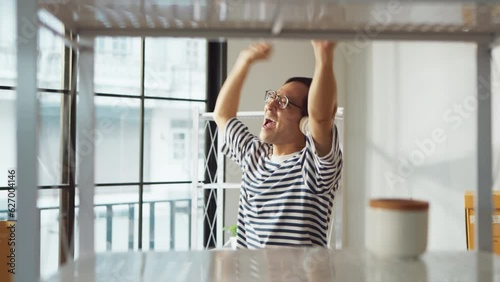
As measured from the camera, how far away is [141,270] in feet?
1.72

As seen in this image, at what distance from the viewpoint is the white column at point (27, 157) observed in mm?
418

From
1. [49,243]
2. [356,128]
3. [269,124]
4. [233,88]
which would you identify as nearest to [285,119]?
[269,124]

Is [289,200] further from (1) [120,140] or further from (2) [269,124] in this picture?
(1) [120,140]

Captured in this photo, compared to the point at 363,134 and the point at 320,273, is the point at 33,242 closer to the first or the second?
the point at 320,273

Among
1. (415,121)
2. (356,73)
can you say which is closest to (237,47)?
(356,73)

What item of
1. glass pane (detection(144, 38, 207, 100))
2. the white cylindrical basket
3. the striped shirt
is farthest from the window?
the white cylindrical basket

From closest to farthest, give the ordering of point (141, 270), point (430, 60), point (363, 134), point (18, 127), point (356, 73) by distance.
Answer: point (18, 127)
point (141, 270)
point (430, 60)
point (363, 134)
point (356, 73)

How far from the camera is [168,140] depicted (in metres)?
2.82

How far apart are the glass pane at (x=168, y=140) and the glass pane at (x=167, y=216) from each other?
0.06 meters

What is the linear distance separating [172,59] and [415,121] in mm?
1217

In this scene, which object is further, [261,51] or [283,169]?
[283,169]

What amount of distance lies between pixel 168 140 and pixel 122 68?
1.34ft

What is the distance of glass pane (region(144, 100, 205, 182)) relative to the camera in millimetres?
2787

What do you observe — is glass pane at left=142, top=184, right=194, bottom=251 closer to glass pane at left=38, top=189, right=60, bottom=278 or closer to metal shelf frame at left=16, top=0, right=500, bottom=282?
glass pane at left=38, top=189, right=60, bottom=278
